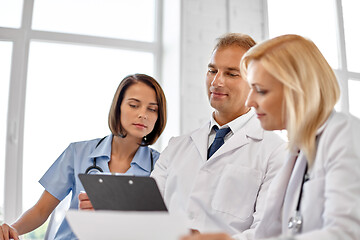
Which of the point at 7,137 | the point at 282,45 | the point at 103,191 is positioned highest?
the point at 282,45

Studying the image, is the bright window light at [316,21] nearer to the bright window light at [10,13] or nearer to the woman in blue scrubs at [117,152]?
the woman in blue scrubs at [117,152]

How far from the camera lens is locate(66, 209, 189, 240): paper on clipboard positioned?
34.0 inches

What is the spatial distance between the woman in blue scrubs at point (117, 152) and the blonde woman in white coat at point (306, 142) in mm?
909

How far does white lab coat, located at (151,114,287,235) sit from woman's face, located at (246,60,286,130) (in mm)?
424

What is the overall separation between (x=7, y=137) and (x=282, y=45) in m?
A: 2.21

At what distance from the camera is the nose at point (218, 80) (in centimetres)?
167

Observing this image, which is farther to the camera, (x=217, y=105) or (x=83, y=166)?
(x=83, y=166)

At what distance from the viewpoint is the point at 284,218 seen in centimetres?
107

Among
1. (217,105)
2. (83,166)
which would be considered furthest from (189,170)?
(83,166)

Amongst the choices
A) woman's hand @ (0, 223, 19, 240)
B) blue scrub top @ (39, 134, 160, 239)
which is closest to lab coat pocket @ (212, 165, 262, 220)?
blue scrub top @ (39, 134, 160, 239)

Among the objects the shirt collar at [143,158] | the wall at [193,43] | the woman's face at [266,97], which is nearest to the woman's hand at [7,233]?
the shirt collar at [143,158]

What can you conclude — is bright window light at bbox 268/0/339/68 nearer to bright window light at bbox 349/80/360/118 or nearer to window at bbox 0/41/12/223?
bright window light at bbox 349/80/360/118

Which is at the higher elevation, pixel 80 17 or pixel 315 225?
pixel 80 17

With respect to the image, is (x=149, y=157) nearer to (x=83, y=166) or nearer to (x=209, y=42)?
(x=83, y=166)
